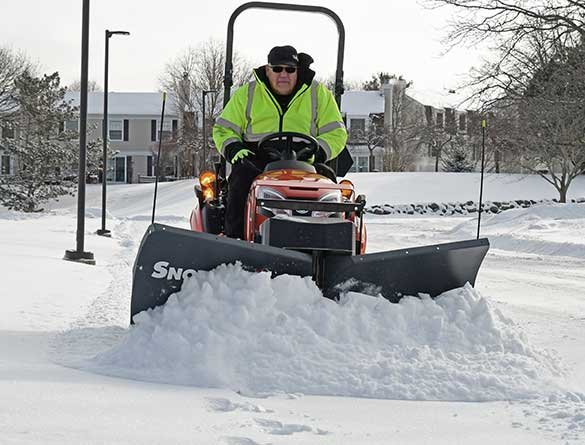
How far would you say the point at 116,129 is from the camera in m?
66.0

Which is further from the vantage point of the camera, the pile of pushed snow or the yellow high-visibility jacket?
the yellow high-visibility jacket

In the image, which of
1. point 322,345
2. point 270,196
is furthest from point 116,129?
point 322,345

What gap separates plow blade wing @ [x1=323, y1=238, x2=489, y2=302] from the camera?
5559 mm

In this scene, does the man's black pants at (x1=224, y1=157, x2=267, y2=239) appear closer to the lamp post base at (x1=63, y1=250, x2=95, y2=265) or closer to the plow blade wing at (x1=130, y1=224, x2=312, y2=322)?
the plow blade wing at (x1=130, y1=224, x2=312, y2=322)

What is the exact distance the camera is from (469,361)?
4973 mm

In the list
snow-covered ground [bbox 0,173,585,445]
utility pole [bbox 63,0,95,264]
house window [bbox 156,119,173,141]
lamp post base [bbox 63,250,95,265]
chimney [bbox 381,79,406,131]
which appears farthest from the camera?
chimney [bbox 381,79,406,131]

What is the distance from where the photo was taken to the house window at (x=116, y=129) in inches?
2589

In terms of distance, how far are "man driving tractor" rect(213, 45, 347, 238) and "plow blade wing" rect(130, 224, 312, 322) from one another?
1.49 m

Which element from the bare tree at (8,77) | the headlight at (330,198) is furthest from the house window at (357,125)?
the headlight at (330,198)

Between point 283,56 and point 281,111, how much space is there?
0.41m

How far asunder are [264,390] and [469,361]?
3.76 feet

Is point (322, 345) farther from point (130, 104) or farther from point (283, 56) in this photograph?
point (130, 104)

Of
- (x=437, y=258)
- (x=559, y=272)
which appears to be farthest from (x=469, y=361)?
(x=559, y=272)

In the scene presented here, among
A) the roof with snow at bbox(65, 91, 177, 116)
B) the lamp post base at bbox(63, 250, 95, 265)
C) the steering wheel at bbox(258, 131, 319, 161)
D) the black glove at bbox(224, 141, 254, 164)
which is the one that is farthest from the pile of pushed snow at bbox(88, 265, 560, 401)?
the roof with snow at bbox(65, 91, 177, 116)
